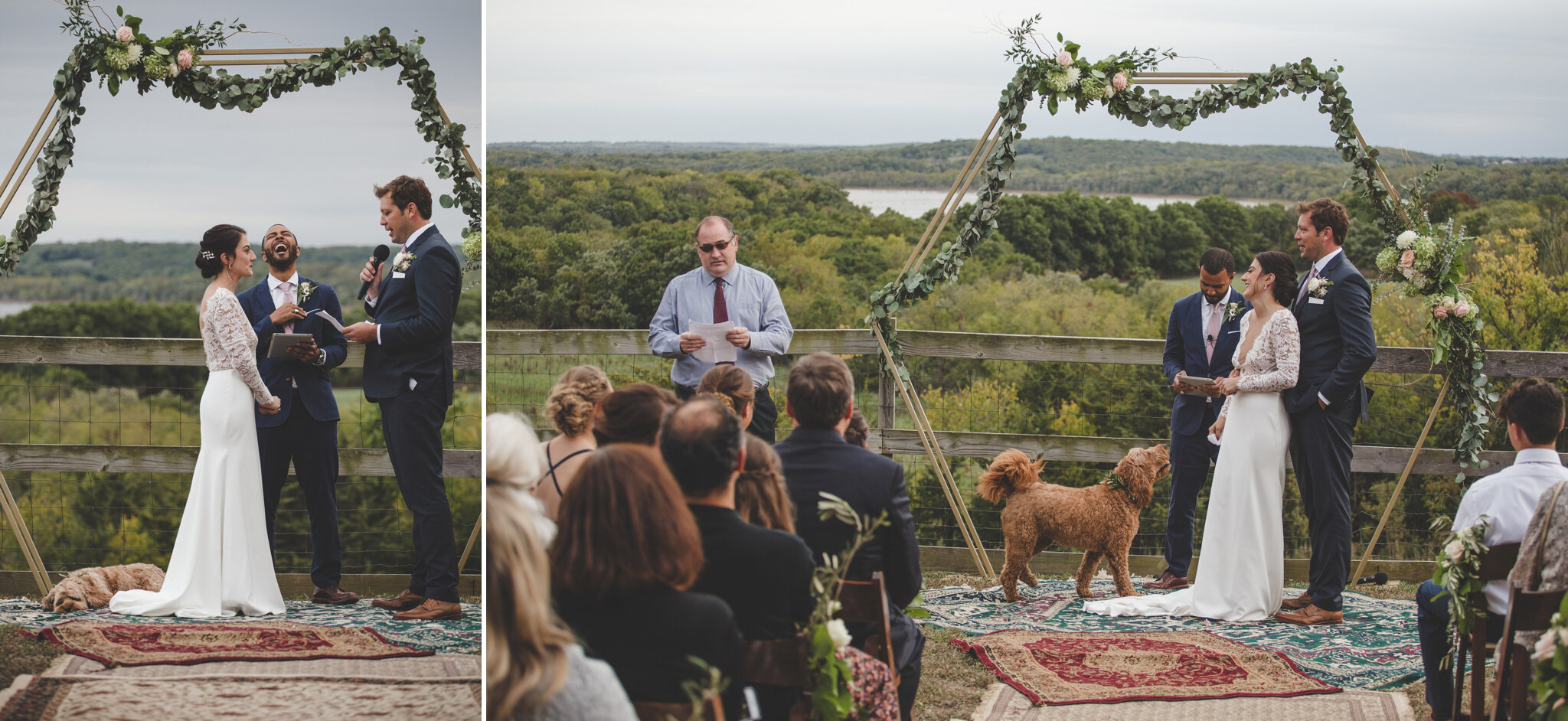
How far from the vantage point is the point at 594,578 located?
1820 millimetres

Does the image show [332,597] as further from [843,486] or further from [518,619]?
[518,619]

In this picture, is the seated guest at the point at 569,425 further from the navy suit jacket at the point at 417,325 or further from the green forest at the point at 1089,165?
the green forest at the point at 1089,165

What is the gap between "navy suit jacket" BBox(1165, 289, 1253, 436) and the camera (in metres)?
5.21

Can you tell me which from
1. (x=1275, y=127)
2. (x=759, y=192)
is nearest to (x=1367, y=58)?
(x=1275, y=127)

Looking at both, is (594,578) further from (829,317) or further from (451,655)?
(829,317)

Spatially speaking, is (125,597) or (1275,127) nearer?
(125,597)

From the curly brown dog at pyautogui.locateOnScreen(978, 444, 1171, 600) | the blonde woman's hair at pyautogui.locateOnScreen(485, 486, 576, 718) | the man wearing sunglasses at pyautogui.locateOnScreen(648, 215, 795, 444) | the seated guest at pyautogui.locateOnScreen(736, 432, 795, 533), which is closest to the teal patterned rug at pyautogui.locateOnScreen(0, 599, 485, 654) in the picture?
the man wearing sunglasses at pyautogui.locateOnScreen(648, 215, 795, 444)

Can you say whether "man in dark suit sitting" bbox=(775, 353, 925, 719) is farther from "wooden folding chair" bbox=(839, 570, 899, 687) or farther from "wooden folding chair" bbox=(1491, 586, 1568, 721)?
"wooden folding chair" bbox=(1491, 586, 1568, 721)

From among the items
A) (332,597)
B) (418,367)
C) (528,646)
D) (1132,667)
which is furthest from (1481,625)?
(332,597)

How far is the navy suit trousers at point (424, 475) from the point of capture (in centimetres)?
414

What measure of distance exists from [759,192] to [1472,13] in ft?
29.2

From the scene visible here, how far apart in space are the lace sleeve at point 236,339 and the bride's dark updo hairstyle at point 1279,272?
4.24 m

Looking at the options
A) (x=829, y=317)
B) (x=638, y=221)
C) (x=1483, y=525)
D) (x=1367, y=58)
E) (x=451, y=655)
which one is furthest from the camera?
(x=829, y=317)

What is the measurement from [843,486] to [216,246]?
9.51 ft
